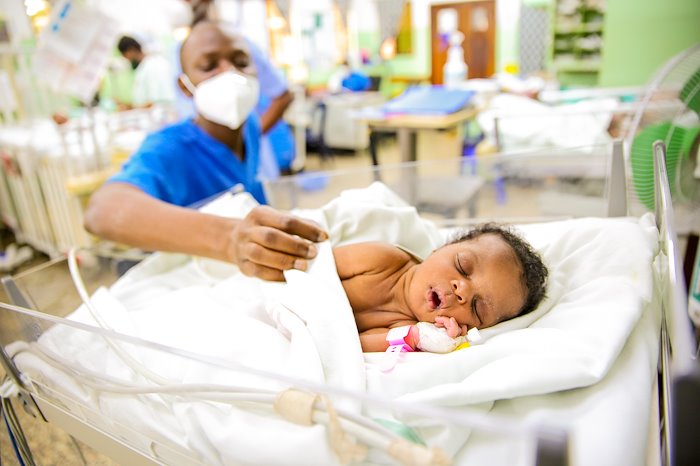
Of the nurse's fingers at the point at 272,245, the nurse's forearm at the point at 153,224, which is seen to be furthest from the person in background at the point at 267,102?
the nurse's fingers at the point at 272,245

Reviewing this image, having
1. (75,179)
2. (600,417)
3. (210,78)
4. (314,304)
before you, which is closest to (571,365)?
(600,417)

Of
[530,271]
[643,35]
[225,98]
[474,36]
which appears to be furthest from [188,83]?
[474,36]

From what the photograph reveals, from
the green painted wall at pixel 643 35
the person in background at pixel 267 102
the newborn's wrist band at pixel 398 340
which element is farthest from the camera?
the green painted wall at pixel 643 35

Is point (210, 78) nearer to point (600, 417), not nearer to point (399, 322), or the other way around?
point (399, 322)

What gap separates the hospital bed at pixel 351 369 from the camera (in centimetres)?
45

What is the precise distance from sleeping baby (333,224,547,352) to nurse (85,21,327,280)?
125mm

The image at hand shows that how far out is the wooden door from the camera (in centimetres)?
670

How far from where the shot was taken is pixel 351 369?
63 centimetres

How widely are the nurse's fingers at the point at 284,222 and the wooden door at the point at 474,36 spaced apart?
22.1 feet

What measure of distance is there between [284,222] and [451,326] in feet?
1.14

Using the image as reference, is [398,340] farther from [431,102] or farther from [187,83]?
[431,102]

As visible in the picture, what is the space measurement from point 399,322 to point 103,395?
0.49m

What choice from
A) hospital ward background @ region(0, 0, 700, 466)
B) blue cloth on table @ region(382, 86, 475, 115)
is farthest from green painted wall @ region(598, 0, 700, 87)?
blue cloth on table @ region(382, 86, 475, 115)

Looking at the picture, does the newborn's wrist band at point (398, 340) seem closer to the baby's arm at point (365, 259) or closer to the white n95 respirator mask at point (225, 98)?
the baby's arm at point (365, 259)
